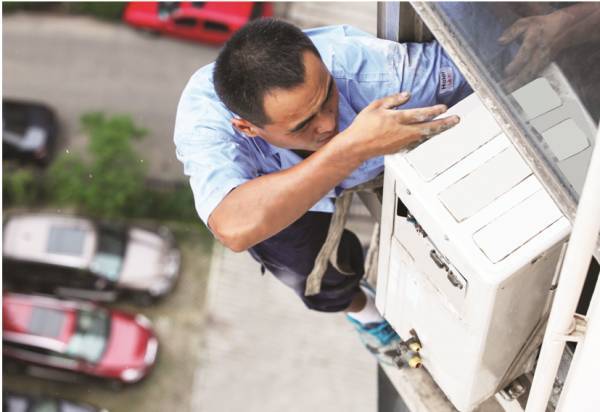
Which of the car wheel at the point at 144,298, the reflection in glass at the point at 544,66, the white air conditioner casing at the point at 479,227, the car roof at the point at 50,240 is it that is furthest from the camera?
the car wheel at the point at 144,298

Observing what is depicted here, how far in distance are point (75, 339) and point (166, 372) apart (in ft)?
4.80

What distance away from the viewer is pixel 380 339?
5.60 m

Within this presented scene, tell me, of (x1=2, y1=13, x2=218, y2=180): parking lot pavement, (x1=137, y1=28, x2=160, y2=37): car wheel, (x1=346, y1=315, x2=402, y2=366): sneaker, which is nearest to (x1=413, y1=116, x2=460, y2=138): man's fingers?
(x1=346, y1=315, x2=402, y2=366): sneaker

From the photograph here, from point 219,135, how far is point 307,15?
12121 millimetres

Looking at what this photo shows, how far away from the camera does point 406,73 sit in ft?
13.9

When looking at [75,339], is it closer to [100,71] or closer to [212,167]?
[100,71]

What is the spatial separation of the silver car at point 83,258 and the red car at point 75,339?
419 millimetres

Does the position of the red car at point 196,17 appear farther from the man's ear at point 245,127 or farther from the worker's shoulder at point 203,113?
the man's ear at point 245,127

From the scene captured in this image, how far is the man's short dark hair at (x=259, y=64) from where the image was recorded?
3.73m

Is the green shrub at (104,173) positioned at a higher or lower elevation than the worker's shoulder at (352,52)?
lower

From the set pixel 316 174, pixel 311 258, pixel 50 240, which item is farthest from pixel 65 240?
pixel 316 174

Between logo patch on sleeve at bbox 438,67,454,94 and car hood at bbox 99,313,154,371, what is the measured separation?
399 inches

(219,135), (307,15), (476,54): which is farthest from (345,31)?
(307,15)

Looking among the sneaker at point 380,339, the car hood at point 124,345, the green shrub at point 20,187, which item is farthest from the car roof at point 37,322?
the sneaker at point 380,339
